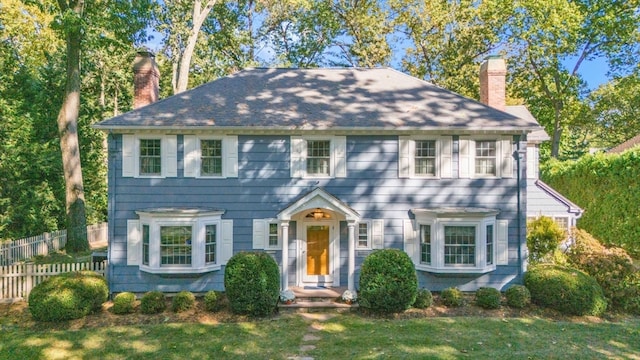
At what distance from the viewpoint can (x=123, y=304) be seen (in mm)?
10125

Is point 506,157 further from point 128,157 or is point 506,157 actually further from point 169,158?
point 128,157

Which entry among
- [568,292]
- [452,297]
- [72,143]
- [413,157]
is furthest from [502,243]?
[72,143]

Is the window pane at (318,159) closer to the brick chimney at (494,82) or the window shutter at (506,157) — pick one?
the window shutter at (506,157)

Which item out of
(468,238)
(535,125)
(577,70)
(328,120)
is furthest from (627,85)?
(328,120)

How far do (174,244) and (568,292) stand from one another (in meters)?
11.3

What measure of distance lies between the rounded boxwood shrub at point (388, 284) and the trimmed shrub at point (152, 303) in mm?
5594

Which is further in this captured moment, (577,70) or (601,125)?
(601,125)

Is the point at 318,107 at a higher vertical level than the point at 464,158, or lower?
higher

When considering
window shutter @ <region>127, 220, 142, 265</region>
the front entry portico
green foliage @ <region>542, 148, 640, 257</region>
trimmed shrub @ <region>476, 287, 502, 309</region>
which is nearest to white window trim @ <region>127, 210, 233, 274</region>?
window shutter @ <region>127, 220, 142, 265</region>

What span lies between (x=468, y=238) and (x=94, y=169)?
23.0 meters

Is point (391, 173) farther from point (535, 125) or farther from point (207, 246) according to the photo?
point (207, 246)

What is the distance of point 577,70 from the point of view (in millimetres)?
26531

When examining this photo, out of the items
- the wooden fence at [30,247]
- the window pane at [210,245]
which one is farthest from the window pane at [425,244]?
the wooden fence at [30,247]

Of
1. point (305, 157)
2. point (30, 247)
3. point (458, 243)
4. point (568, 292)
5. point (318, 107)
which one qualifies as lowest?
point (568, 292)
